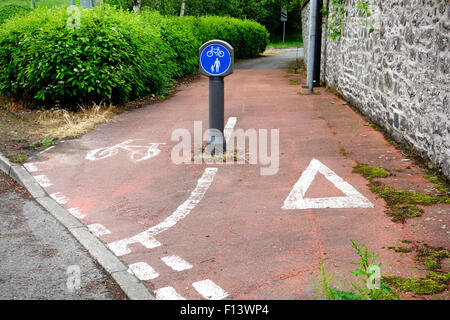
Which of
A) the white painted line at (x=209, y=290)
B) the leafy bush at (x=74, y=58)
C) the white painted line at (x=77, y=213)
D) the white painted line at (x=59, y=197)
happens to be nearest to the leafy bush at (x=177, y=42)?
the leafy bush at (x=74, y=58)

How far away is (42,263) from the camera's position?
14.2 feet

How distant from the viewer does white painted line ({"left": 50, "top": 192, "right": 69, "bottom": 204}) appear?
19.2 feet

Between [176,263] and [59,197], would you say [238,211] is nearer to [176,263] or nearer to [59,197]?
[176,263]

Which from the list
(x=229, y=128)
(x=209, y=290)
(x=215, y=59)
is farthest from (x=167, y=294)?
(x=229, y=128)

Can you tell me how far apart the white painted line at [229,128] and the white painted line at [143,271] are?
→ 435 centimetres

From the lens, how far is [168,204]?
5.62m

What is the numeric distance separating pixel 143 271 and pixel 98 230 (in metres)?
1.13

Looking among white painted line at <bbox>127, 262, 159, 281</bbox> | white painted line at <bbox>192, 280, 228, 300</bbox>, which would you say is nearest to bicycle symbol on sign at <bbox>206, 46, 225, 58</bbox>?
white painted line at <bbox>127, 262, 159, 281</bbox>

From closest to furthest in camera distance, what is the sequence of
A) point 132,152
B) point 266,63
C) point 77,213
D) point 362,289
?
point 362,289
point 77,213
point 132,152
point 266,63

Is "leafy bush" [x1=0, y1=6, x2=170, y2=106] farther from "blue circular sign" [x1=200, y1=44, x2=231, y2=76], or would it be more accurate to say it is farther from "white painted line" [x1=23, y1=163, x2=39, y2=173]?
"blue circular sign" [x1=200, y1=44, x2=231, y2=76]

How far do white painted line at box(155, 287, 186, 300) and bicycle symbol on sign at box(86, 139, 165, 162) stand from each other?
3.85 metres

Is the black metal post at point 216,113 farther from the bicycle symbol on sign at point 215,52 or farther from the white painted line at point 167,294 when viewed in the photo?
the white painted line at point 167,294

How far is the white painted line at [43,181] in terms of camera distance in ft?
21.1

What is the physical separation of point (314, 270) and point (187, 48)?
14804mm
